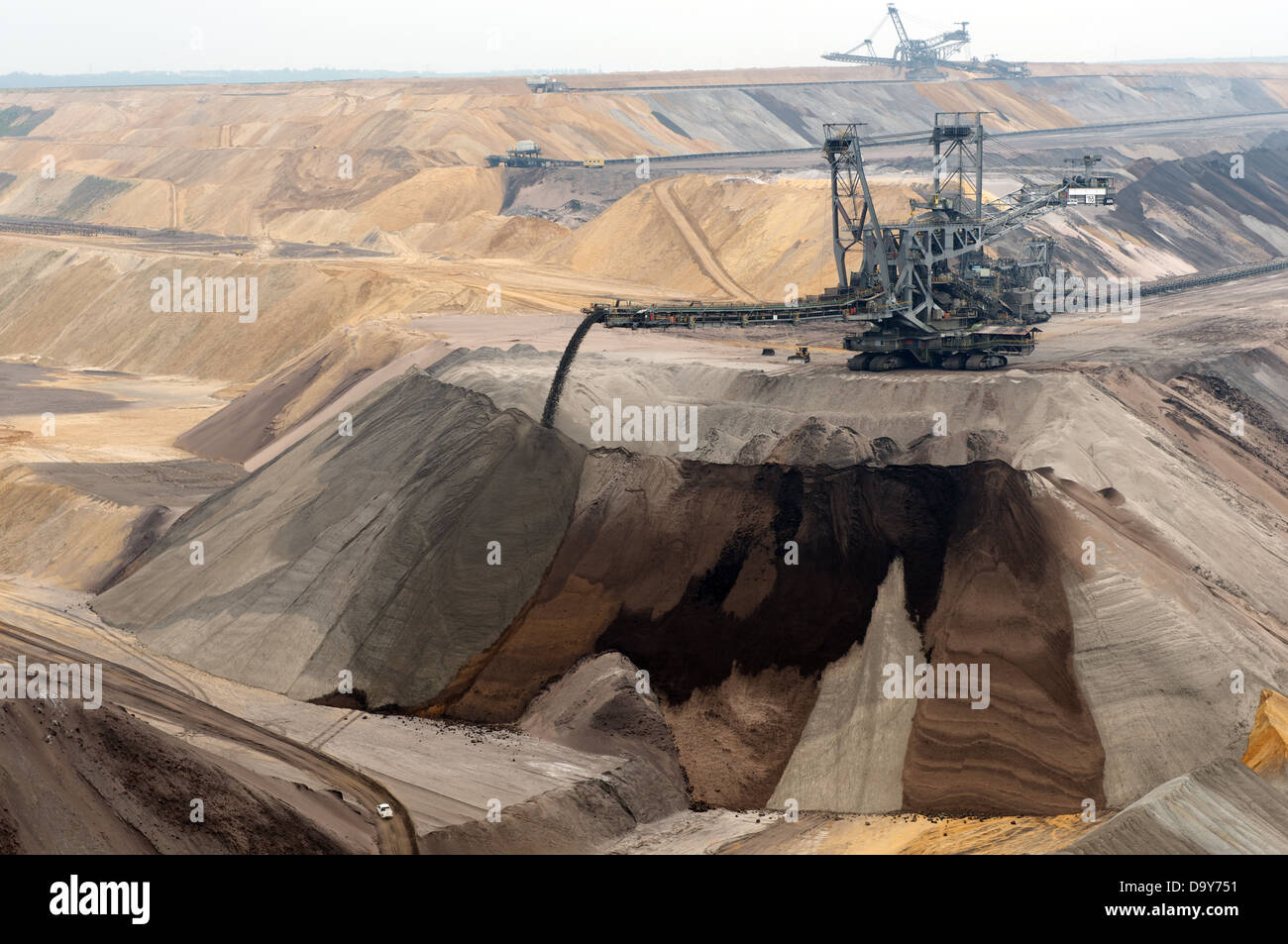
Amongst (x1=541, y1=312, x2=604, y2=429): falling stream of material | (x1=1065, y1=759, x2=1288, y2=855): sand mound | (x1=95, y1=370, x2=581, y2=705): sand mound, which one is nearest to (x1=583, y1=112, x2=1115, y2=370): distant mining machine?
(x1=541, y1=312, x2=604, y2=429): falling stream of material

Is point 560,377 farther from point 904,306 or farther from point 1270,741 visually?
point 1270,741

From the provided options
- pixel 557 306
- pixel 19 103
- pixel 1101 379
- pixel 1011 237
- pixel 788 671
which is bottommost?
pixel 788 671

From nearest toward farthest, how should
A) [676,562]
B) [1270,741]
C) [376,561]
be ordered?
[1270,741] < [676,562] < [376,561]

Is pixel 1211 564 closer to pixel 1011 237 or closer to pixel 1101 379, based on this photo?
pixel 1101 379

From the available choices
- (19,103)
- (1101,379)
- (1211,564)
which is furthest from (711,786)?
(19,103)

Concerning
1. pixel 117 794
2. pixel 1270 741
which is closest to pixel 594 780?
pixel 117 794

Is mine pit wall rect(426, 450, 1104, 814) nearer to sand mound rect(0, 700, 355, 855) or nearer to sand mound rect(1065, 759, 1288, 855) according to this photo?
sand mound rect(1065, 759, 1288, 855)
